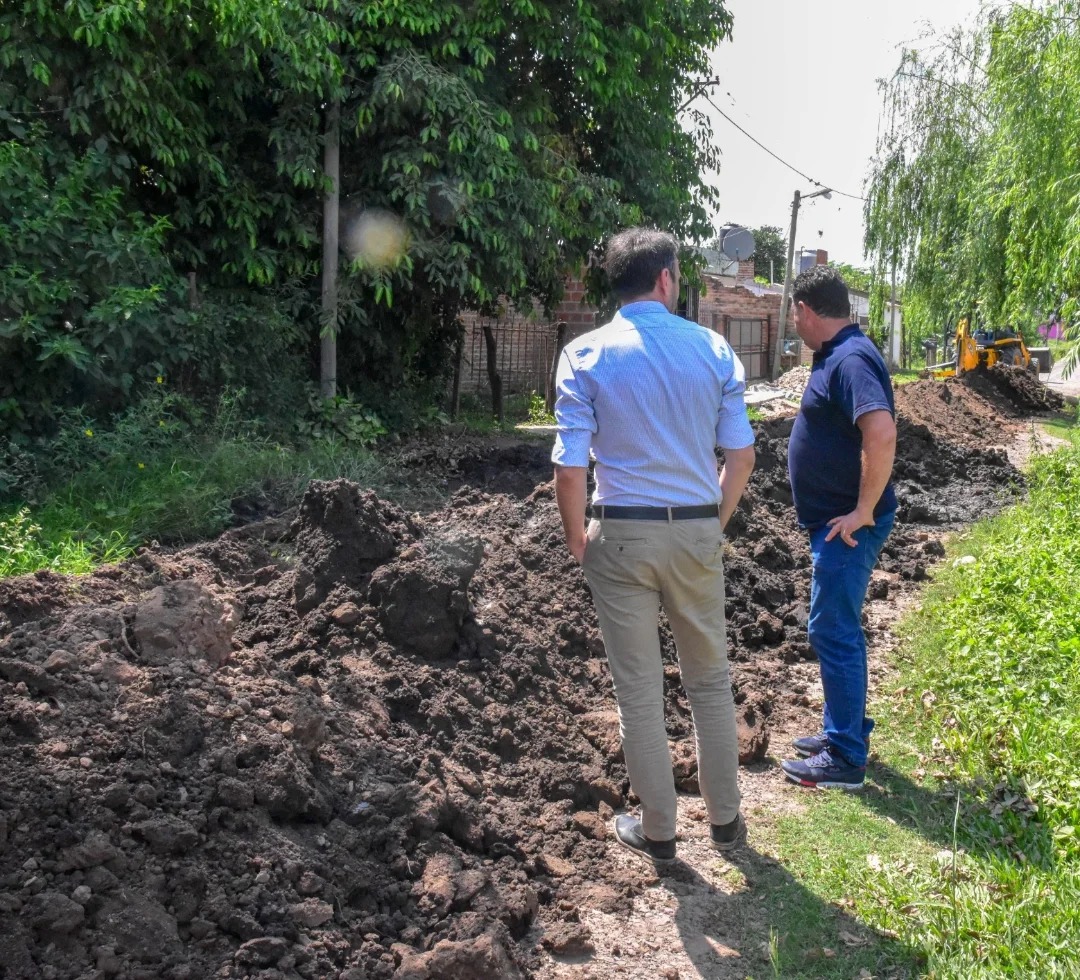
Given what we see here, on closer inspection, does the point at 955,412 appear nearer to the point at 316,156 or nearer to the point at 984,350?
the point at 984,350

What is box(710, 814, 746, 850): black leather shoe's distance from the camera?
4039 mm

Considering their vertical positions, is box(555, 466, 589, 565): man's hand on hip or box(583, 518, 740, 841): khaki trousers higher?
box(555, 466, 589, 565): man's hand on hip

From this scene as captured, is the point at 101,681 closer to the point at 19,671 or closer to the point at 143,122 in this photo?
the point at 19,671

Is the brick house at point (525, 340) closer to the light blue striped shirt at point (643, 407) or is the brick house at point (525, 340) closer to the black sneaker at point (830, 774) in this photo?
the black sneaker at point (830, 774)

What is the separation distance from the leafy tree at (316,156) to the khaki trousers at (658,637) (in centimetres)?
576

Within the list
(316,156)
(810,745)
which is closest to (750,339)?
(316,156)

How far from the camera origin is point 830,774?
4652mm

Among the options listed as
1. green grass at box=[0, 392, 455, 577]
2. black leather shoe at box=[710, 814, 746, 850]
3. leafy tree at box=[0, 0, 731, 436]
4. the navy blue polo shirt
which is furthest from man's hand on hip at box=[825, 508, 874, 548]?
leafy tree at box=[0, 0, 731, 436]

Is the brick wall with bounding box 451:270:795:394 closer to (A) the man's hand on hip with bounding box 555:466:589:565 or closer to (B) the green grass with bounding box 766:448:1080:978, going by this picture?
(B) the green grass with bounding box 766:448:1080:978

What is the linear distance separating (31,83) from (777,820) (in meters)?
8.18

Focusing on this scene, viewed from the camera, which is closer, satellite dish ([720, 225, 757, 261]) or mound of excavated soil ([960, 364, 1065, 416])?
satellite dish ([720, 225, 757, 261])

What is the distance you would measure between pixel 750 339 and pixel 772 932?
35.0 m

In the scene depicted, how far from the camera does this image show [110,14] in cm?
859

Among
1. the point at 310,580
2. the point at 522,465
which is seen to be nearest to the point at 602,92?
the point at 522,465
